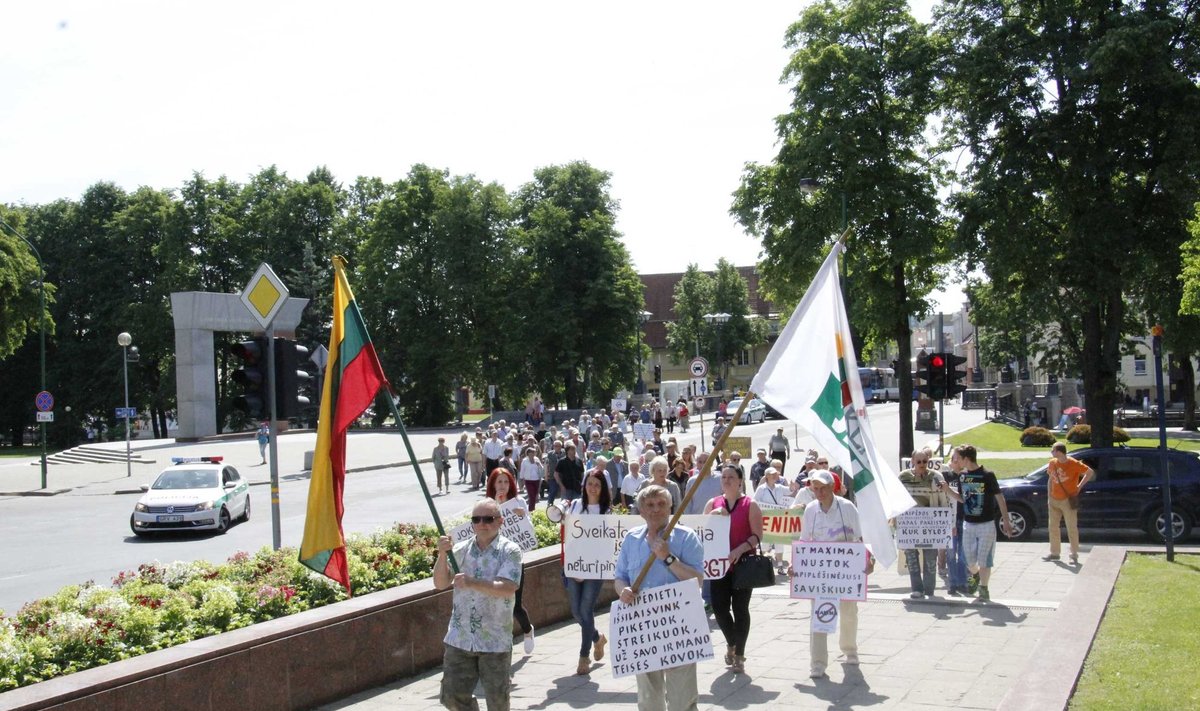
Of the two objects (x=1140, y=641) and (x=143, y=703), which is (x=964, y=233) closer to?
(x=1140, y=641)

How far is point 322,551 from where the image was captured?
688 cm

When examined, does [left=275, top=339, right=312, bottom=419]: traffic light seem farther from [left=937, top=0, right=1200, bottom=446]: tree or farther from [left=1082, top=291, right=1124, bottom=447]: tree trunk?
[left=1082, top=291, right=1124, bottom=447]: tree trunk

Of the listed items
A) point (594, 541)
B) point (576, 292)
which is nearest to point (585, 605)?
point (594, 541)

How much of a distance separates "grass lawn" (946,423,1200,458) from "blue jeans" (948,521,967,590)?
26.6m

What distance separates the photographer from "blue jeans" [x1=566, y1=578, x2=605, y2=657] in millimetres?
9227

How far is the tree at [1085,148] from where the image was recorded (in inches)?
993

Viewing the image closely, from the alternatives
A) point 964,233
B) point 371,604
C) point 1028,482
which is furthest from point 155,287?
point 371,604

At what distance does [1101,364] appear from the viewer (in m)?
29.1

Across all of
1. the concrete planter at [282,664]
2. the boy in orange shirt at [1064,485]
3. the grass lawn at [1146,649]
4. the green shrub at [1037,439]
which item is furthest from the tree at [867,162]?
the concrete planter at [282,664]

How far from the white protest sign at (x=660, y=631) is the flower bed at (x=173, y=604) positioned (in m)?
3.20

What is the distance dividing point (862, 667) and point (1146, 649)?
2207 millimetres

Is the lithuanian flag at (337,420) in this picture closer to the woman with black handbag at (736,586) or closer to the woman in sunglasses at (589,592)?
the woman in sunglasses at (589,592)

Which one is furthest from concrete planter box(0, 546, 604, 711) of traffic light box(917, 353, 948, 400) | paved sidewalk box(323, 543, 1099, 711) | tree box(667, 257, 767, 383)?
tree box(667, 257, 767, 383)

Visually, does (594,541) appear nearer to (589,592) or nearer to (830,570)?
(589,592)
